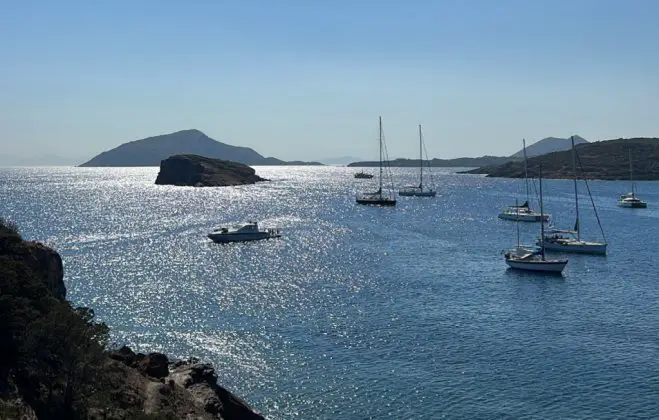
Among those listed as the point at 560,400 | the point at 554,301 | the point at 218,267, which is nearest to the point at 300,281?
the point at 218,267

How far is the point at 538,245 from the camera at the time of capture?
98.1 metres

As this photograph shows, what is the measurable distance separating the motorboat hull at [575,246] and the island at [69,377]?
7272cm

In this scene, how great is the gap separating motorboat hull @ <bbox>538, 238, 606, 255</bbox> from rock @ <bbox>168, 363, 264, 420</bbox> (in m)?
72.0

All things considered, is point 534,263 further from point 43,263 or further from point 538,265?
point 43,263

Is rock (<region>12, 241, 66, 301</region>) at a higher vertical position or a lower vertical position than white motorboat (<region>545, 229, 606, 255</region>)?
higher

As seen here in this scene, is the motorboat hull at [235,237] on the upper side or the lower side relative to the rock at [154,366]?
upper

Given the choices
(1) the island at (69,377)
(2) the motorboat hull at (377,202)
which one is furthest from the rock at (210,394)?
(2) the motorboat hull at (377,202)

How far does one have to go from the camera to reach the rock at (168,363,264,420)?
34062 millimetres

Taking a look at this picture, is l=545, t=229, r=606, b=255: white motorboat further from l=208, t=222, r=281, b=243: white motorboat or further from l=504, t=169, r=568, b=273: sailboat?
l=208, t=222, r=281, b=243: white motorboat

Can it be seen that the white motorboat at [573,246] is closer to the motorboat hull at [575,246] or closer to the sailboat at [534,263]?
the motorboat hull at [575,246]

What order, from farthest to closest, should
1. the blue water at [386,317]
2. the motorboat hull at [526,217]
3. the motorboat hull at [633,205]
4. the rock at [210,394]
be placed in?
the motorboat hull at [633,205]
the motorboat hull at [526,217]
the blue water at [386,317]
the rock at [210,394]

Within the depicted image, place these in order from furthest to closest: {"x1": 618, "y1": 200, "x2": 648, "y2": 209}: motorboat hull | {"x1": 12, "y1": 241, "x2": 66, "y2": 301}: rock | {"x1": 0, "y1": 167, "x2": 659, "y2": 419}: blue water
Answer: {"x1": 618, "y1": 200, "x2": 648, "y2": 209}: motorboat hull → {"x1": 12, "y1": 241, "x2": 66, "y2": 301}: rock → {"x1": 0, "y1": 167, "x2": 659, "y2": 419}: blue water

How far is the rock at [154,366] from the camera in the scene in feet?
120

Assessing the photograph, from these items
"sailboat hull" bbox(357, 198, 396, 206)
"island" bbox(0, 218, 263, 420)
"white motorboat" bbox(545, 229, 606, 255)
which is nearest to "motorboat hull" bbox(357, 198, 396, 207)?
"sailboat hull" bbox(357, 198, 396, 206)
